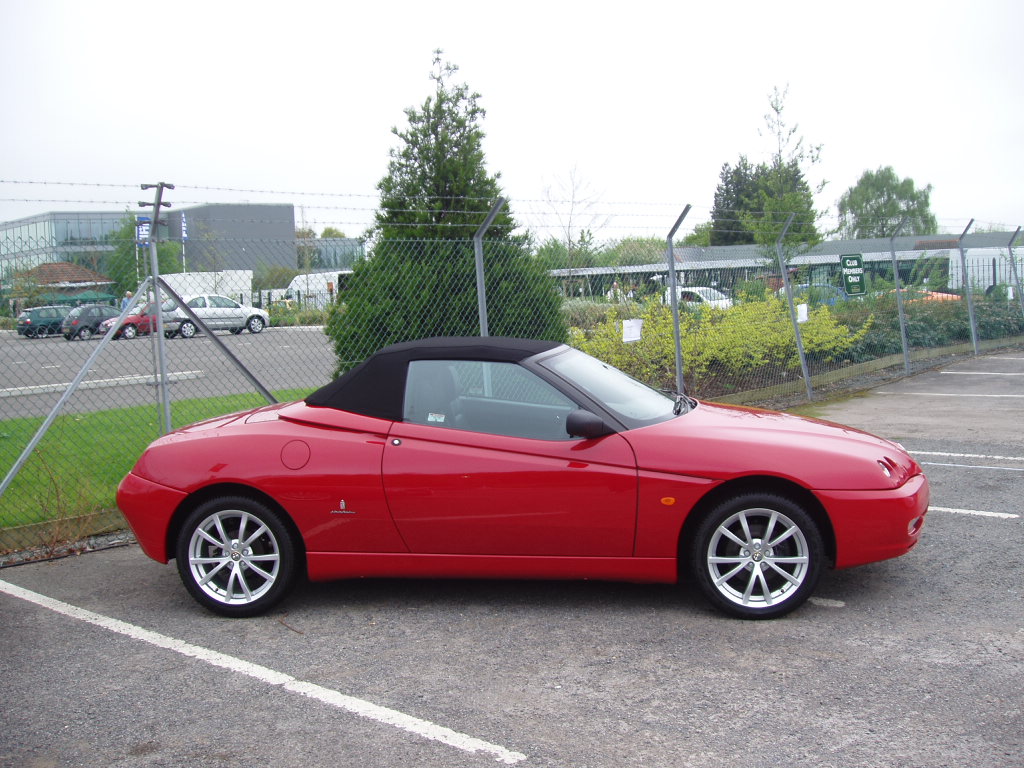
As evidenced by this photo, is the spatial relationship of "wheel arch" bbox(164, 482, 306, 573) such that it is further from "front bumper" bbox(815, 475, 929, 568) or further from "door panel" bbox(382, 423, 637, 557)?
"front bumper" bbox(815, 475, 929, 568)

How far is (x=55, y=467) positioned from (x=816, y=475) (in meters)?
6.28

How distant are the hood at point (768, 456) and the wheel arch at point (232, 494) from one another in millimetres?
1824

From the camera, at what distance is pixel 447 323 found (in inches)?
326

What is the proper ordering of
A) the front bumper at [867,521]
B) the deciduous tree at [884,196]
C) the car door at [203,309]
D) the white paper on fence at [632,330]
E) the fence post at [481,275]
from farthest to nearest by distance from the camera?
the deciduous tree at [884,196], the white paper on fence at [632,330], the fence post at [481,275], the car door at [203,309], the front bumper at [867,521]

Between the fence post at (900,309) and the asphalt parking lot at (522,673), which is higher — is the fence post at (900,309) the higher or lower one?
the higher one

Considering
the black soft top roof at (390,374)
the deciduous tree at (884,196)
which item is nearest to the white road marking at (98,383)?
the black soft top roof at (390,374)

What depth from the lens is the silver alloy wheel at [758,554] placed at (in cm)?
438

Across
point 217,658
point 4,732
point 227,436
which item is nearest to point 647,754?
point 217,658

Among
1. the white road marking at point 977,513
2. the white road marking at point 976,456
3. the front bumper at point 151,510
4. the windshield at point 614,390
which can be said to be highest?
the windshield at point 614,390

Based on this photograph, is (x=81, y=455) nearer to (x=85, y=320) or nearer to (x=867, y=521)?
(x=85, y=320)

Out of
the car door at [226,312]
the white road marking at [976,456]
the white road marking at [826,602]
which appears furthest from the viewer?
the white road marking at [976,456]

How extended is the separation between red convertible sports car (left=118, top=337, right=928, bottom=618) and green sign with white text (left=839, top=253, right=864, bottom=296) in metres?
9.11

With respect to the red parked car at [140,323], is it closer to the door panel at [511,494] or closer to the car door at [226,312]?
the car door at [226,312]

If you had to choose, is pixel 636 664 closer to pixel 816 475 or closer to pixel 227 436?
pixel 816 475
